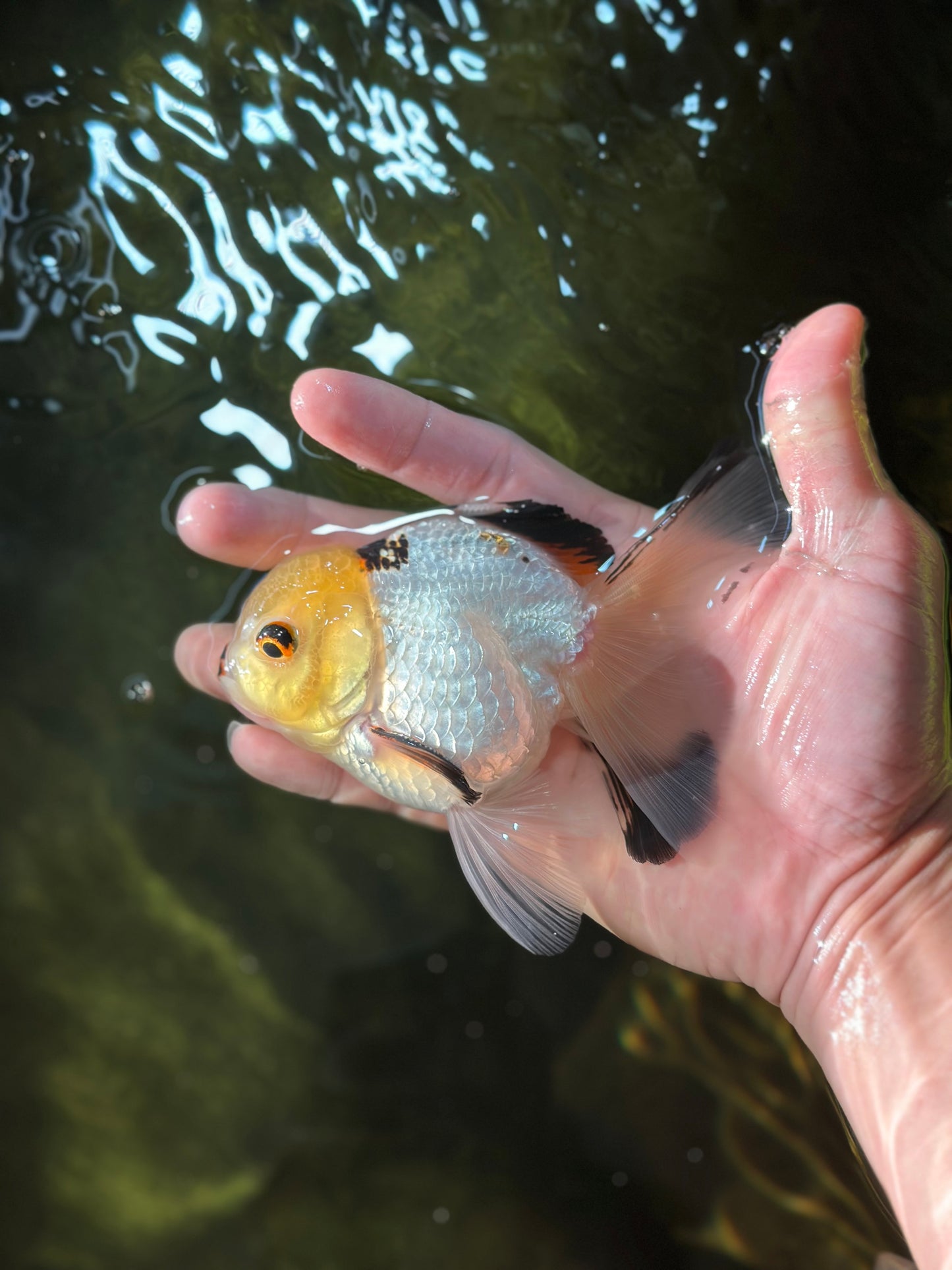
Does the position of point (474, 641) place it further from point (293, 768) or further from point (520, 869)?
point (293, 768)

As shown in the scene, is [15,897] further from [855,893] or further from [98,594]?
[855,893]

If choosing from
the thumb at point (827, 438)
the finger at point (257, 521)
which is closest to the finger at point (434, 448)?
the finger at point (257, 521)

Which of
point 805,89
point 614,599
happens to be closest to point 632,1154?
point 614,599

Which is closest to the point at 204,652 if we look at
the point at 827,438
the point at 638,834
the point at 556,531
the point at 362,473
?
the point at 362,473

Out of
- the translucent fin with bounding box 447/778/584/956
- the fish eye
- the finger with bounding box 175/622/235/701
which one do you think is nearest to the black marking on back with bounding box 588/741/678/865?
the translucent fin with bounding box 447/778/584/956

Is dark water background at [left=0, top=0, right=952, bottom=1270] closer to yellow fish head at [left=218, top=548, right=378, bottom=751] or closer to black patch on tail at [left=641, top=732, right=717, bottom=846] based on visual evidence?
yellow fish head at [left=218, top=548, right=378, bottom=751]

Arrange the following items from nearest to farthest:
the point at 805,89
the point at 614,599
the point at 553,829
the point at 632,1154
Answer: the point at 614,599 < the point at 553,829 < the point at 805,89 < the point at 632,1154

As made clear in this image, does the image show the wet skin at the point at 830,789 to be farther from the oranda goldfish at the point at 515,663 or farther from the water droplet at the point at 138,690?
the water droplet at the point at 138,690
